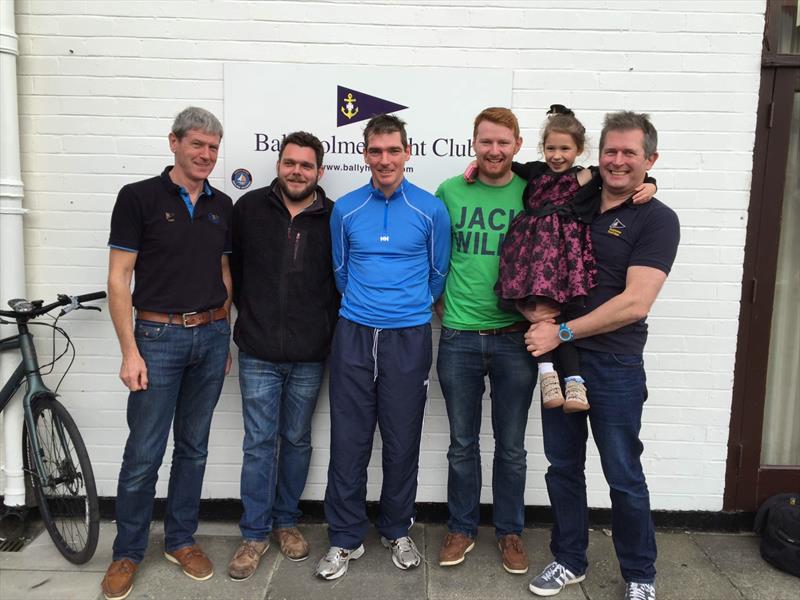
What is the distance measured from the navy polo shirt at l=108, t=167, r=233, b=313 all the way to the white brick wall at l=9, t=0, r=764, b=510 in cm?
62

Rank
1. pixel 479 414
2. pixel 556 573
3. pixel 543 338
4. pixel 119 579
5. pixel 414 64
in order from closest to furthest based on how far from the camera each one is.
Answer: pixel 543 338 < pixel 119 579 < pixel 556 573 < pixel 479 414 < pixel 414 64

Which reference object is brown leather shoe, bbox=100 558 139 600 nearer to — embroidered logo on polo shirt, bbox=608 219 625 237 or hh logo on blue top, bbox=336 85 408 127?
hh logo on blue top, bbox=336 85 408 127

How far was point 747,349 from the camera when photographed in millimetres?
3365

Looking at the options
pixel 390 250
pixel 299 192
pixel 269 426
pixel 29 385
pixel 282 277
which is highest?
pixel 299 192

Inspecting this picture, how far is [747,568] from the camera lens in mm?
3135

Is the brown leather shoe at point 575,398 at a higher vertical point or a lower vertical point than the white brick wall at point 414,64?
lower

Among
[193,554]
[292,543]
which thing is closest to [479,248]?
[292,543]

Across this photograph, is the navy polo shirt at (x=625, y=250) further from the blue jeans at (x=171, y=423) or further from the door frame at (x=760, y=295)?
the blue jeans at (x=171, y=423)

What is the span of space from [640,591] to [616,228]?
1.57 meters

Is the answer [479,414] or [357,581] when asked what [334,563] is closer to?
[357,581]

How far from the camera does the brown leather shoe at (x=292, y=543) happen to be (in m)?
3.10

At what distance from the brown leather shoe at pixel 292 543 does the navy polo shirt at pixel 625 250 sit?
5.58 ft

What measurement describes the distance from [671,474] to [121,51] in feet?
12.2

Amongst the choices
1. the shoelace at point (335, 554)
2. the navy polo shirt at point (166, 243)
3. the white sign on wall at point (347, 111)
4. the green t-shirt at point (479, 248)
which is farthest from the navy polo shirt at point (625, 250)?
the navy polo shirt at point (166, 243)
